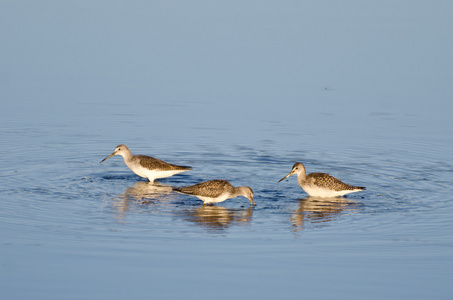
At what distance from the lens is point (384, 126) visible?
24188mm

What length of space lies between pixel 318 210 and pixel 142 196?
13.2 ft

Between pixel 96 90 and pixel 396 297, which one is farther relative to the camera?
pixel 96 90

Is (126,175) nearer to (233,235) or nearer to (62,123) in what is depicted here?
(62,123)

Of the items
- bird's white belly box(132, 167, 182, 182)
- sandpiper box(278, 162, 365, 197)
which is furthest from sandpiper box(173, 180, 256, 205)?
bird's white belly box(132, 167, 182, 182)

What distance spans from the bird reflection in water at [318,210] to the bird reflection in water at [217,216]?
1.02m

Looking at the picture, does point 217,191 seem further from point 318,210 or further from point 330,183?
point 330,183

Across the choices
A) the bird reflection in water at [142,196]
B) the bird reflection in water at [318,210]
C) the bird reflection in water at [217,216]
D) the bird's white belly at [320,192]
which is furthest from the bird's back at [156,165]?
the bird reflection in water at [318,210]

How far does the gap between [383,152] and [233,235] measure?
28.1 feet

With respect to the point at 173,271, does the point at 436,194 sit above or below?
above

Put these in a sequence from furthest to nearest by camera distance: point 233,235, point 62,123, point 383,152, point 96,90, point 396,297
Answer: point 96,90, point 62,123, point 383,152, point 233,235, point 396,297

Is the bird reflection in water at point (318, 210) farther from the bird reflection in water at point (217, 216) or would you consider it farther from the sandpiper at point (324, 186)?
→ the bird reflection in water at point (217, 216)

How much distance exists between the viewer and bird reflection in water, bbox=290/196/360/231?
15211 mm

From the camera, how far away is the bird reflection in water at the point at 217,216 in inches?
588

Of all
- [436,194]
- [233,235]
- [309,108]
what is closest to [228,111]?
[309,108]
